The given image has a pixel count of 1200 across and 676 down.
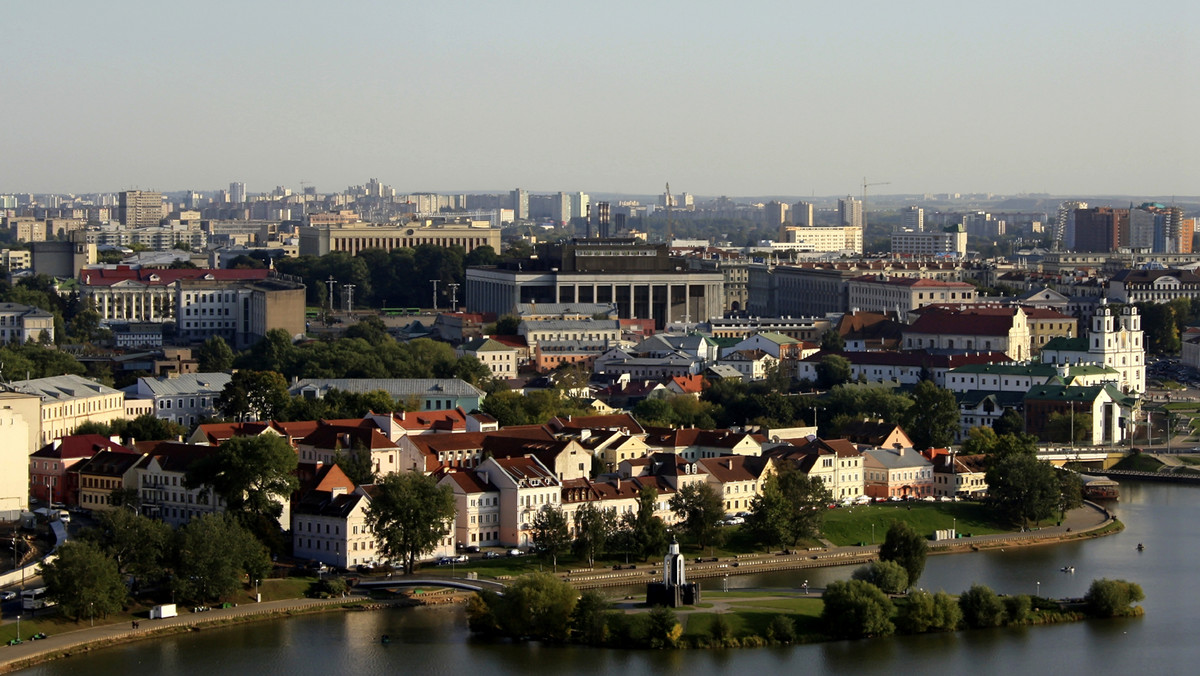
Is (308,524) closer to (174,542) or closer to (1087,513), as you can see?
(174,542)

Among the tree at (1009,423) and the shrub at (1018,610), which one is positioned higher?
the tree at (1009,423)

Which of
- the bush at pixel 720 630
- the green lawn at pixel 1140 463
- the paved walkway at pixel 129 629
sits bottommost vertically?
the green lawn at pixel 1140 463

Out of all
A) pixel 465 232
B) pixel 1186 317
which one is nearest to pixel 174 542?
pixel 1186 317

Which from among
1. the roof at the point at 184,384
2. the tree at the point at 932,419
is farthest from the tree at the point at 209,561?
the tree at the point at 932,419

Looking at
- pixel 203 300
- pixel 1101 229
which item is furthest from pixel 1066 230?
pixel 203 300

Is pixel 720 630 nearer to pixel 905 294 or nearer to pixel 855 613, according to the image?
pixel 855 613

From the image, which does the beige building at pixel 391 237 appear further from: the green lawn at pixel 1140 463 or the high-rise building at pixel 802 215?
the high-rise building at pixel 802 215

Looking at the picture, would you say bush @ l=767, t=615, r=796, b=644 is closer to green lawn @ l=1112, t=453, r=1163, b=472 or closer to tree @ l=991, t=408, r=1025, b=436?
tree @ l=991, t=408, r=1025, b=436
